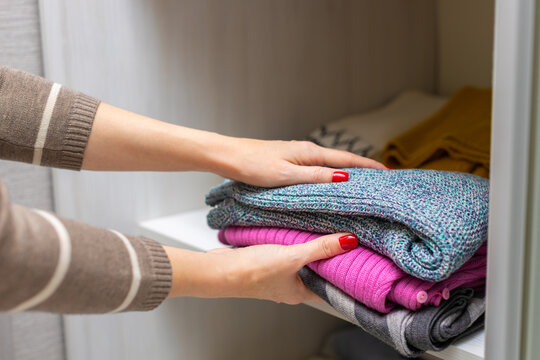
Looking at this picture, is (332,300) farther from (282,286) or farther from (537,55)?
(537,55)

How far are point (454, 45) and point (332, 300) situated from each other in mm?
708

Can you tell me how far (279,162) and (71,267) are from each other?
26cm

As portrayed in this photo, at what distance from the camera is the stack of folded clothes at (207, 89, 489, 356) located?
0.48 m

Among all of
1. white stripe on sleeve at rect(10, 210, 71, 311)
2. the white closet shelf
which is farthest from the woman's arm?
the white closet shelf

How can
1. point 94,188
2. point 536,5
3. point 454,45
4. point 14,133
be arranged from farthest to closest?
point 454,45
point 94,188
point 14,133
point 536,5

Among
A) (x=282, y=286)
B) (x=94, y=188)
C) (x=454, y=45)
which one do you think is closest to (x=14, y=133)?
(x=94, y=188)

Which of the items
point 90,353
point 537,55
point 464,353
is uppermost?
point 537,55

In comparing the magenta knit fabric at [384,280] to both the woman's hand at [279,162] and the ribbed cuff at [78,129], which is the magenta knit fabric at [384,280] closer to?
the woman's hand at [279,162]

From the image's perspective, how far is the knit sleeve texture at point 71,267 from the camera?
40cm

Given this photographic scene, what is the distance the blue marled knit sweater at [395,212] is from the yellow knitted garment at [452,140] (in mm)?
163

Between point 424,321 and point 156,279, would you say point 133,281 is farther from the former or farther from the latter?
point 424,321

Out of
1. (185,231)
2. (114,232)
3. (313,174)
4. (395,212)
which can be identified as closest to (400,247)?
(395,212)

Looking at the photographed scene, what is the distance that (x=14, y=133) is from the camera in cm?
60

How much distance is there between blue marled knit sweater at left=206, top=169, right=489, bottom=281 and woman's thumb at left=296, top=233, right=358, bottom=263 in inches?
0.4
